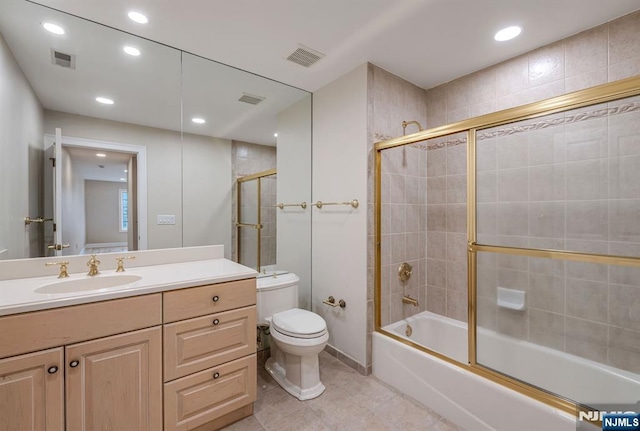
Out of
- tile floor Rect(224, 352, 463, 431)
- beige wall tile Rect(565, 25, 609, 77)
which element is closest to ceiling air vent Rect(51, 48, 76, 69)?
tile floor Rect(224, 352, 463, 431)

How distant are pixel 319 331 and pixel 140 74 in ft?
7.31

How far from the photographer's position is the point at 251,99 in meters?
2.43

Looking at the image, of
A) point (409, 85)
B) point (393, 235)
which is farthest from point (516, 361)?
point (409, 85)

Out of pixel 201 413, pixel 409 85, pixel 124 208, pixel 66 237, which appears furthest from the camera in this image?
pixel 409 85

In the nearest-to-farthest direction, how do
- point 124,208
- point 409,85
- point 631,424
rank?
point 631,424, point 124,208, point 409,85

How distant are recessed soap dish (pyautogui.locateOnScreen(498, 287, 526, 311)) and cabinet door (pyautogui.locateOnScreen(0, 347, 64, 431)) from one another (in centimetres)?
258

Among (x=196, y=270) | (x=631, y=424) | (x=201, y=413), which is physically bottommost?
(x=201, y=413)

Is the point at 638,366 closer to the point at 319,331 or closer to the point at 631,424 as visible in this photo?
the point at 631,424

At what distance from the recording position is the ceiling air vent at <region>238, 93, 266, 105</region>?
2385 millimetres

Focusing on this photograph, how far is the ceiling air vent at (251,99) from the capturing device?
2.38 meters

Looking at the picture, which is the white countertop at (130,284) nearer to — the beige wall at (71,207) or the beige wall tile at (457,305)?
the beige wall at (71,207)

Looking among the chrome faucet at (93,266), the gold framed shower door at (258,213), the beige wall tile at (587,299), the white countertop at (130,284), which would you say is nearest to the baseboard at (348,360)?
the gold framed shower door at (258,213)

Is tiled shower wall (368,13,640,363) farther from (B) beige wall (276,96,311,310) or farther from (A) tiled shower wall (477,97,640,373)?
(B) beige wall (276,96,311,310)

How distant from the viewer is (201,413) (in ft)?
4.93
